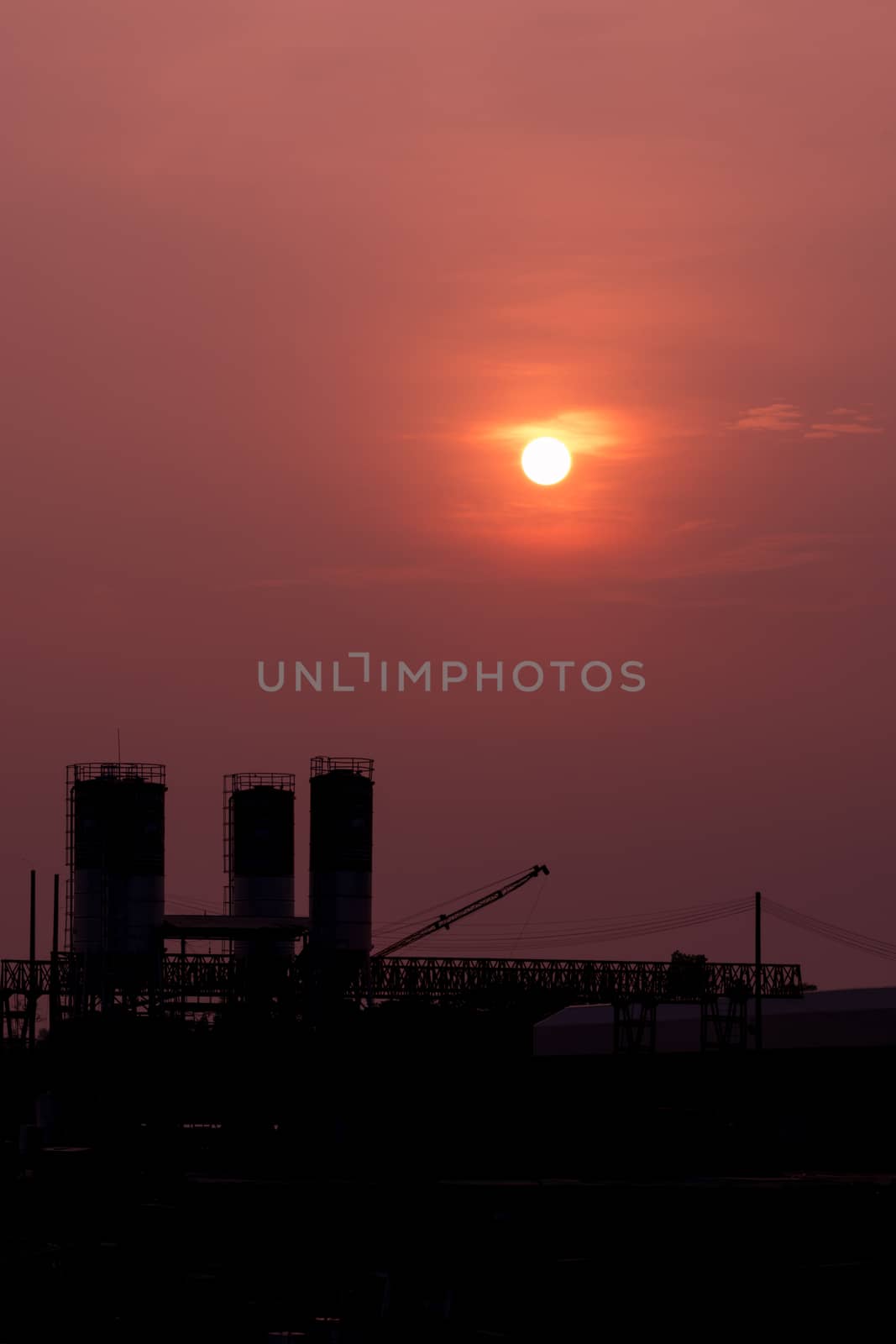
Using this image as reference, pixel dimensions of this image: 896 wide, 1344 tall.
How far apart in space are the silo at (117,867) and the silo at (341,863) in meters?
7.50

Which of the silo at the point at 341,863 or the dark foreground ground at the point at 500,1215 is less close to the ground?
the silo at the point at 341,863

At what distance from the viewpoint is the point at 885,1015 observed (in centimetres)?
7812

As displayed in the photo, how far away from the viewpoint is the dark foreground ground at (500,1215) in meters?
50.4

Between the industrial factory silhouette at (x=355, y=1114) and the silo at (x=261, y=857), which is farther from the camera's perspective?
the silo at (x=261, y=857)

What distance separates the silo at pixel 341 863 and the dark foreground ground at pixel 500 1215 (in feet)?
38.4

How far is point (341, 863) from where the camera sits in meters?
97.1

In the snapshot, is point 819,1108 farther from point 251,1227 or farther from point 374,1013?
point 374,1013

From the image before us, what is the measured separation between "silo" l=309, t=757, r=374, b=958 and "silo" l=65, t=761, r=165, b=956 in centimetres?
750

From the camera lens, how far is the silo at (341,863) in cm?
9669

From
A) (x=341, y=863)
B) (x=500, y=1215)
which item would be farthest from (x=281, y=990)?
(x=500, y=1215)

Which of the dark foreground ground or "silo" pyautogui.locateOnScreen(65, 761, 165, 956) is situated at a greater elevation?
"silo" pyautogui.locateOnScreen(65, 761, 165, 956)

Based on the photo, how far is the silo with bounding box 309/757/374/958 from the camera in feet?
317

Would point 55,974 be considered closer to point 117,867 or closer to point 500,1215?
point 117,867

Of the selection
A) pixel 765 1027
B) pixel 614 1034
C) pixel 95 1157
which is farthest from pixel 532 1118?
pixel 95 1157
